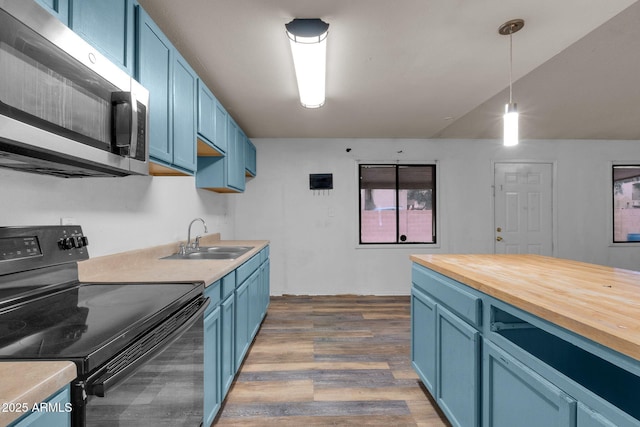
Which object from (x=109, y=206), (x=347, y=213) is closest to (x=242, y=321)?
(x=109, y=206)

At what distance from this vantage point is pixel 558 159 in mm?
4824

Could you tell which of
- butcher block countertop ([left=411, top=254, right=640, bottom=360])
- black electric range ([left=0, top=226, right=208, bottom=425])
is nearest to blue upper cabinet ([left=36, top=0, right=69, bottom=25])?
black electric range ([left=0, top=226, right=208, bottom=425])

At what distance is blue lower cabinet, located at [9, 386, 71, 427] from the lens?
0.56 meters

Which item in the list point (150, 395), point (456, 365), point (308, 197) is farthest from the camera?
point (308, 197)

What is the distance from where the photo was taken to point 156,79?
1.65m

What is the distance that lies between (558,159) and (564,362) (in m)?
4.62

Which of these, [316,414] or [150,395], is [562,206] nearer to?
[316,414]

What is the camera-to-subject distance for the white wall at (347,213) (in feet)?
15.4

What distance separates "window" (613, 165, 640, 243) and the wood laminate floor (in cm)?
408

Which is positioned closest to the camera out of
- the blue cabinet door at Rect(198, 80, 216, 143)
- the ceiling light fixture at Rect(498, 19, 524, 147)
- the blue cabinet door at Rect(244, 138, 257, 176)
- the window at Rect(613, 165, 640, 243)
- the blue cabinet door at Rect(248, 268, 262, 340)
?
the ceiling light fixture at Rect(498, 19, 524, 147)

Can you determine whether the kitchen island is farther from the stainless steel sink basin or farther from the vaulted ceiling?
the stainless steel sink basin

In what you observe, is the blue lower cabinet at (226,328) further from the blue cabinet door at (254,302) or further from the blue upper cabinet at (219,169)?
the blue upper cabinet at (219,169)

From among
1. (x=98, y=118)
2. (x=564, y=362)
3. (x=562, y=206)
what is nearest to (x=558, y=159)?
(x=562, y=206)

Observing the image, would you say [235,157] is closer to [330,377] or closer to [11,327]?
[330,377]
